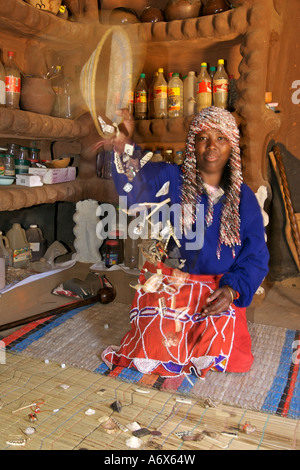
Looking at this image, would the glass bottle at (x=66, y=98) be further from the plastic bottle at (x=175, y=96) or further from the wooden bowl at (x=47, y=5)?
the plastic bottle at (x=175, y=96)

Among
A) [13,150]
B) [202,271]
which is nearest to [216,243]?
[202,271]

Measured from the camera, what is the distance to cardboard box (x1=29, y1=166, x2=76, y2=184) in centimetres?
299

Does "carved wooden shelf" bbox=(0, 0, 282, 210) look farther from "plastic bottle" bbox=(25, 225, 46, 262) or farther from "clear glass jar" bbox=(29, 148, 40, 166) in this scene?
"plastic bottle" bbox=(25, 225, 46, 262)

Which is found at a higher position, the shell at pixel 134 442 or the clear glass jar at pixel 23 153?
the clear glass jar at pixel 23 153

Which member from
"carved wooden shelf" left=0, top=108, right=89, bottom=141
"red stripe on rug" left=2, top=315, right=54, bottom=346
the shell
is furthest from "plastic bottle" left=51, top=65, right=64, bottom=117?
the shell

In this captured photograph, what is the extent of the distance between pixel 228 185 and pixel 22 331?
1.13m

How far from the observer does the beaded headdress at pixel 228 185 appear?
165cm

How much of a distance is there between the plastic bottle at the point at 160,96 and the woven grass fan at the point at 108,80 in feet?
3.95

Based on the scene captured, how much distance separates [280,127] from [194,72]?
2.24 ft

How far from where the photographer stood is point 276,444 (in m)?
1.27

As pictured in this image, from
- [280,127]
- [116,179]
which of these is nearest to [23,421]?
[116,179]

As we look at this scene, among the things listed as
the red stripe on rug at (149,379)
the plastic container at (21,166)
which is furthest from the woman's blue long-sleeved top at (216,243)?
the plastic container at (21,166)

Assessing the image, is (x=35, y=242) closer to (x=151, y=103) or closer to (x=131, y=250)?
(x=131, y=250)

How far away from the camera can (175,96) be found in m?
2.91
